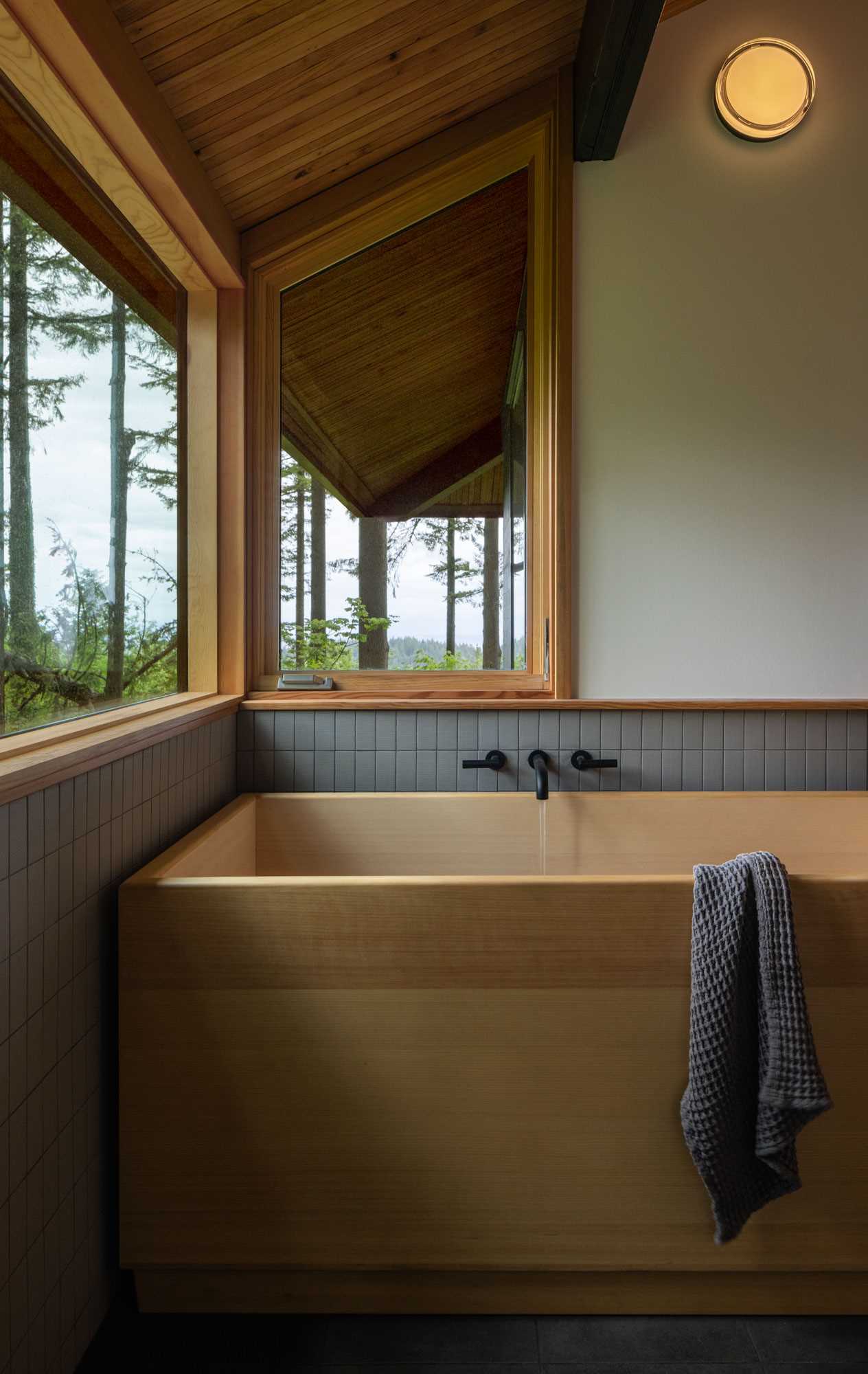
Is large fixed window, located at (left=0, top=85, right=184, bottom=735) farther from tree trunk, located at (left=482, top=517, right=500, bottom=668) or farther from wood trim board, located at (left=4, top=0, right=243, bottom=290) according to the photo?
tree trunk, located at (left=482, top=517, right=500, bottom=668)

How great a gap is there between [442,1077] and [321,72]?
194 centimetres

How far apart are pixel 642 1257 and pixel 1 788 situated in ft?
3.87

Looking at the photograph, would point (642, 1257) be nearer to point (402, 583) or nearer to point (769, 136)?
point (402, 583)

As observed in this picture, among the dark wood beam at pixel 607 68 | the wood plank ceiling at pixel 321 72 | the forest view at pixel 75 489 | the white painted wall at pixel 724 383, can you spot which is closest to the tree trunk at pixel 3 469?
the forest view at pixel 75 489

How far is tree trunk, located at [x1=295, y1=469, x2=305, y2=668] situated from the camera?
244 centimetres

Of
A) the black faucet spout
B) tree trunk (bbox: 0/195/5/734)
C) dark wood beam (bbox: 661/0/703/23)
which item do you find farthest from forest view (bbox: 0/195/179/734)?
dark wood beam (bbox: 661/0/703/23)

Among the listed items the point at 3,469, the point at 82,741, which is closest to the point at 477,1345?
the point at 82,741

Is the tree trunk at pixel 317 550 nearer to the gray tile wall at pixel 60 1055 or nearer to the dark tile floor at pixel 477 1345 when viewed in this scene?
the gray tile wall at pixel 60 1055

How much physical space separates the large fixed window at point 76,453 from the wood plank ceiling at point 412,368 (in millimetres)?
459

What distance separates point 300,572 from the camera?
245 cm

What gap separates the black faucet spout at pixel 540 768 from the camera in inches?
86.7

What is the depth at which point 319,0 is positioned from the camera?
1684 millimetres

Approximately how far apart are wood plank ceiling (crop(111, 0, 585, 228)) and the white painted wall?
1.20 ft

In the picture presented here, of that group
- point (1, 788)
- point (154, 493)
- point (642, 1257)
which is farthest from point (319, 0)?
point (642, 1257)
